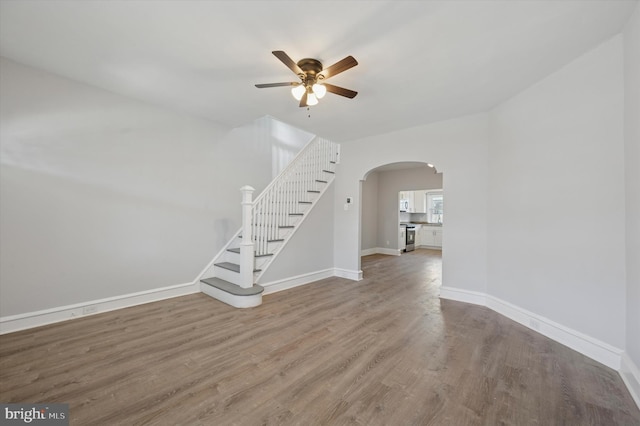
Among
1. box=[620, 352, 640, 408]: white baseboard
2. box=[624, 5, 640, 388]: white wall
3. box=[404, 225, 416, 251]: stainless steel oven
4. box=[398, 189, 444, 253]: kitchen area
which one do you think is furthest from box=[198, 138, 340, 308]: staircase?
box=[398, 189, 444, 253]: kitchen area

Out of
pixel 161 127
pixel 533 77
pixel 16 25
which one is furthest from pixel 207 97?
pixel 533 77

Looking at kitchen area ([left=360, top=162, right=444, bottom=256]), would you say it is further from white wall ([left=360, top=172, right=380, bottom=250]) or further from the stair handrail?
the stair handrail

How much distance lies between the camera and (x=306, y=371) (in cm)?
197

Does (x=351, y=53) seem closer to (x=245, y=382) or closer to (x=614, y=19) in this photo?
(x=614, y=19)

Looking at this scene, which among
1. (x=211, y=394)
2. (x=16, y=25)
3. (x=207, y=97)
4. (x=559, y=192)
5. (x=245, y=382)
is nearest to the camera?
(x=211, y=394)

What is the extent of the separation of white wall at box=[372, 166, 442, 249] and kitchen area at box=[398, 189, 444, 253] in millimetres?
1025

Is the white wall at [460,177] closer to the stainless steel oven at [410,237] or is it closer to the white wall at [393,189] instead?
the white wall at [393,189]

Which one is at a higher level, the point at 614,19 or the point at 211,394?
the point at 614,19

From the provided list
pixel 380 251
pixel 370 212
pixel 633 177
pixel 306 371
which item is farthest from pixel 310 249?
pixel 380 251

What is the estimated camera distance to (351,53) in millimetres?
2316

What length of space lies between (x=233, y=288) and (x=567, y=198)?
406 cm

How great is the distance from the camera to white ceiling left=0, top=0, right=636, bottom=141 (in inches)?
72.6

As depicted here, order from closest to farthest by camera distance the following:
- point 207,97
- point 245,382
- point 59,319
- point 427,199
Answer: point 245,382
point 59,319
point 207,97
point 427,199

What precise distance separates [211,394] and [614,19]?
13.7ft
